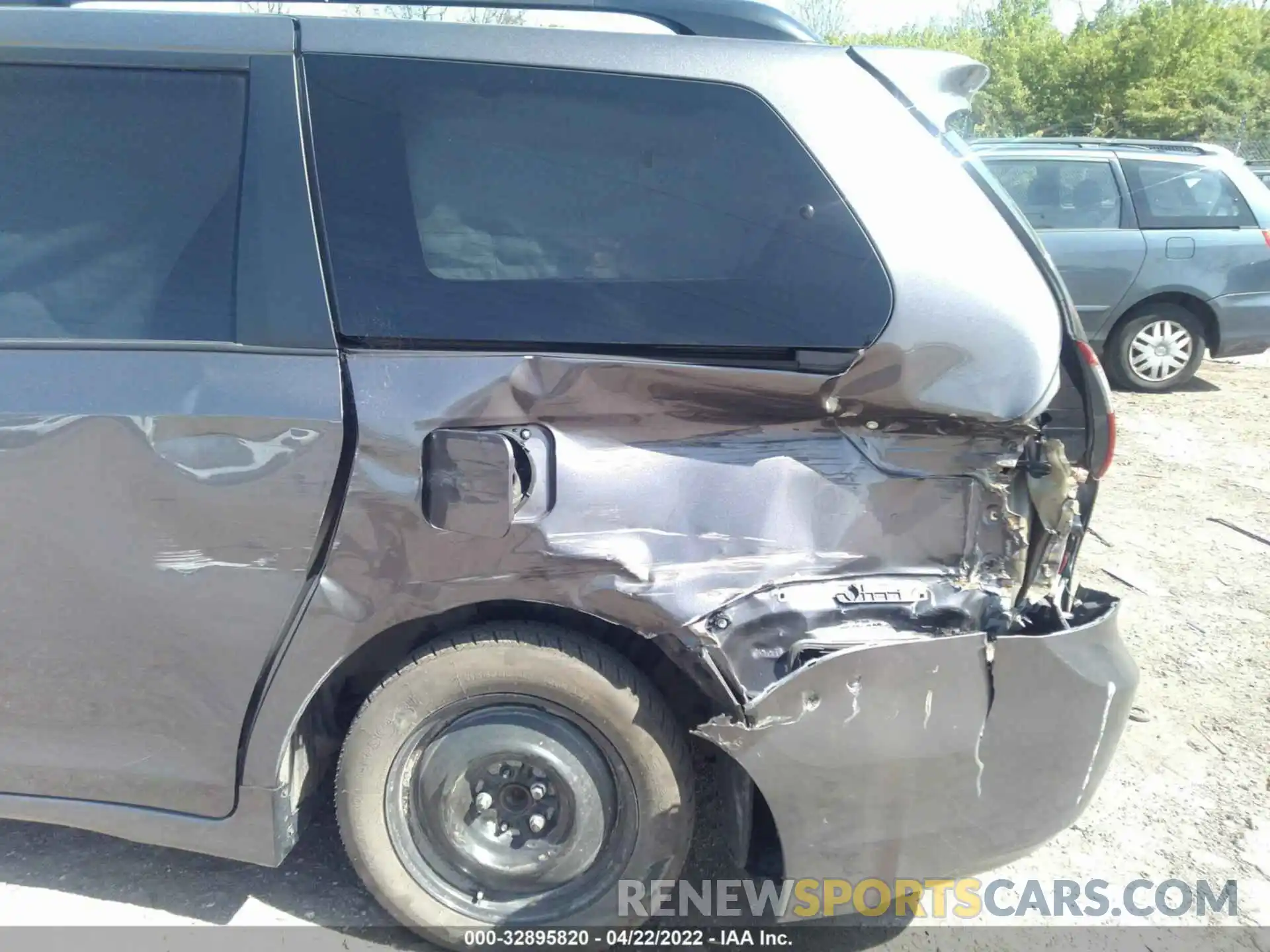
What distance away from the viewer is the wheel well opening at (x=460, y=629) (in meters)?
2.09

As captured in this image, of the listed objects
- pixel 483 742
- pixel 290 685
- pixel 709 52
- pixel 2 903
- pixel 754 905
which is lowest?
pixel 2 903

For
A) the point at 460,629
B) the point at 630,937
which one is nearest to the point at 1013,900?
the point at 630,937

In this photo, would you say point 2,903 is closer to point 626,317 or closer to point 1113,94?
point 626,317

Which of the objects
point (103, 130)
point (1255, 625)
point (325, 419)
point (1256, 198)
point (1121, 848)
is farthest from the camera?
point (1256, 198)

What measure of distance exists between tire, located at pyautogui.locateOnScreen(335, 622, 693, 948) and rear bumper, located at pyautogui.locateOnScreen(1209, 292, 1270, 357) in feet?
25.0

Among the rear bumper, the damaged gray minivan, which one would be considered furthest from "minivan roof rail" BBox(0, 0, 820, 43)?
the rear bumper

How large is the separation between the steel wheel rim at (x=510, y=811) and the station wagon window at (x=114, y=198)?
1.12 metres

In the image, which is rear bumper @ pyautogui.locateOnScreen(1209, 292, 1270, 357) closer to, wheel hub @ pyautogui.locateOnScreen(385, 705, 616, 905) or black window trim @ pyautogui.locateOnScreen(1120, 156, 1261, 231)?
black window trim @ pyautogui.locateOnScreen(1120, 156, 1261, 231)

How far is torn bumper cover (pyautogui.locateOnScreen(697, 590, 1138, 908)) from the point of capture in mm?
2004

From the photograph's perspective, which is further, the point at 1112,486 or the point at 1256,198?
the point at 1256,198

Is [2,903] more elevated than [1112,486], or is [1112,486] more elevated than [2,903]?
[1112,486]

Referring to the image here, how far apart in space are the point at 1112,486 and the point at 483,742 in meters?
4.91

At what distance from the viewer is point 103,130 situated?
213 cm

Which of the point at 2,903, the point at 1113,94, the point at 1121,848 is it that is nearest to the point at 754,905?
the point at 1121,848
